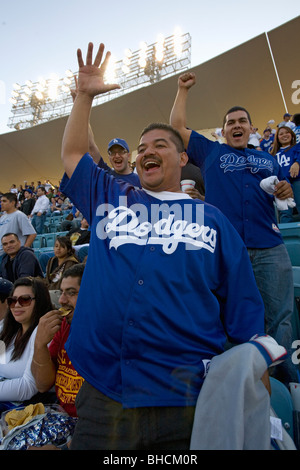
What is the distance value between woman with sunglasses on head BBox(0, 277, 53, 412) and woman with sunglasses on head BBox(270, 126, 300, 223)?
9.31 ft

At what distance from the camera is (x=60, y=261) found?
4133 mm

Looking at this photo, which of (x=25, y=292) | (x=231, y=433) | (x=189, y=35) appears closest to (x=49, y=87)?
(x=189, y=35)

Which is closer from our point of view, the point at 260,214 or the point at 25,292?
the point at 260,214

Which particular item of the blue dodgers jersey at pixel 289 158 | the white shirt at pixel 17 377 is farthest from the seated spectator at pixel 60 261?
the blue dodgers jersey at pixel 289 158

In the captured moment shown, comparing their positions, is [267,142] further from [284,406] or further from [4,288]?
[284,406]

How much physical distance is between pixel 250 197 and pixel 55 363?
1.64 metres

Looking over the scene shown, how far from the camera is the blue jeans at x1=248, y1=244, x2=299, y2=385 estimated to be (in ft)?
5.90

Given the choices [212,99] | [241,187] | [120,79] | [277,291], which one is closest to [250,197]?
[241,187]

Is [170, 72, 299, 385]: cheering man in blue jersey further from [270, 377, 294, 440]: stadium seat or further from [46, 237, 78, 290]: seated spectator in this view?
[46, 237, 78, 290]: seated spectator

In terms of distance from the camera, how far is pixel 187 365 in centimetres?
107

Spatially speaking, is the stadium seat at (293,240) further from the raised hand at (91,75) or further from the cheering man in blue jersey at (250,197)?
the raised hand at (91,75)

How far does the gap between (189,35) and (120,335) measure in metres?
25.2

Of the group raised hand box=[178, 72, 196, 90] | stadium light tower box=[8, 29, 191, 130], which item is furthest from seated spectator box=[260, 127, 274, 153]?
stadium light tower box=[8, 29, 191, 130]
